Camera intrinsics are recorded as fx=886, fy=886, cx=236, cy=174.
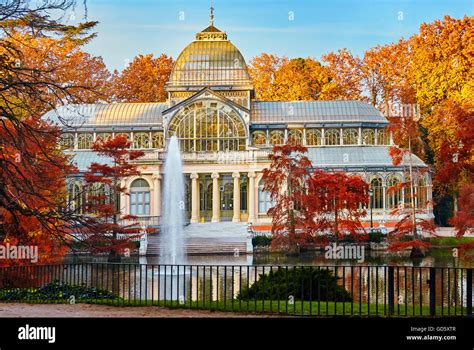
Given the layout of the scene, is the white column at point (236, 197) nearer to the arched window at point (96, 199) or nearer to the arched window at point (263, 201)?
the arched window at point (263, 201)

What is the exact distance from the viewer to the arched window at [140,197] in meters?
59.0

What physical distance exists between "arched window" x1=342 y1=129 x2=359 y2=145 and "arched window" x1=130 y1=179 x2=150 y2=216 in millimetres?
14262

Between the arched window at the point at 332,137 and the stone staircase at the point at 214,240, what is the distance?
32.9ft

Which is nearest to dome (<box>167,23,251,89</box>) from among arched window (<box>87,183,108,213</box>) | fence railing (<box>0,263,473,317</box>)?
arched window (<box>87,183,108,213</box>)

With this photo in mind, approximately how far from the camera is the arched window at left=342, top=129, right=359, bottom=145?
6222 centimetres

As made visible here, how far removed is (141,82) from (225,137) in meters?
19.8

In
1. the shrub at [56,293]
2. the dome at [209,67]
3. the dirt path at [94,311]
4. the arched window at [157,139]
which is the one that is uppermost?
the dome at [209,67]

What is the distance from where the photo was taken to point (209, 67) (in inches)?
2502

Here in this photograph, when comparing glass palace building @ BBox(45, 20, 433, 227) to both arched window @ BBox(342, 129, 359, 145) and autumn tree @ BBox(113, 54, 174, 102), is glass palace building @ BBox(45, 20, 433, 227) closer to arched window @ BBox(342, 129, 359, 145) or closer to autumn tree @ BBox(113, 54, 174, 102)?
arched window @ BBox(342, 129, 359, 145)

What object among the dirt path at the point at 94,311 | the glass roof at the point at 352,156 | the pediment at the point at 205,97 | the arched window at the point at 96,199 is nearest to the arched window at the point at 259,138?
the pediment at the point at 205,97

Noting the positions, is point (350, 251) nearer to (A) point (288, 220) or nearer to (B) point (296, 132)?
(A) point (288, 220)

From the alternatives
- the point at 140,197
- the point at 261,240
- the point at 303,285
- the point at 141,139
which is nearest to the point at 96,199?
the point at 261,240

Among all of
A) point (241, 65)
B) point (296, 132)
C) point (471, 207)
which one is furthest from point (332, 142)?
point (471, 207)

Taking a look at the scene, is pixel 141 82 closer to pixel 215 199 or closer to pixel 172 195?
pixel 215 199
